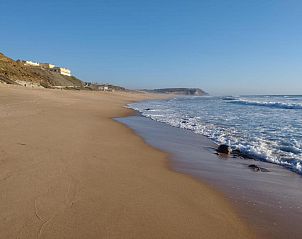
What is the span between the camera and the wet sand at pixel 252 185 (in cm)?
360

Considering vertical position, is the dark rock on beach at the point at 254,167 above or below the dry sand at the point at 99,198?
below

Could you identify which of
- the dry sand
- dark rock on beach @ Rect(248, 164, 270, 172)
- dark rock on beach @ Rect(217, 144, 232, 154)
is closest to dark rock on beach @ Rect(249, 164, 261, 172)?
dark rock on beach @ Rect(248, 164, 270, 172)

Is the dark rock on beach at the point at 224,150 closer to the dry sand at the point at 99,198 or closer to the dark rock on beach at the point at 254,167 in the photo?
the dark rock on beach at the point at 254,167

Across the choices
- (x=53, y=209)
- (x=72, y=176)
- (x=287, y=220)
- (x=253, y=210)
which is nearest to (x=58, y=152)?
(x=72, y=176)

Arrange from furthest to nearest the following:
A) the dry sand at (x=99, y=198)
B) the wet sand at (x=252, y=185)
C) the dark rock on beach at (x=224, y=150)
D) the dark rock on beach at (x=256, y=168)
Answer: the dark rock on beach at (x=224, y=150)
the dark rock on beach at (x=256, y=168)
the wet sand at (x=252, y=185)
the dry sand at (x=99, y=198)

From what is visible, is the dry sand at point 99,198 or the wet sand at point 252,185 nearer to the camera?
the dry sand at point 99,198

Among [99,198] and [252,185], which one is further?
[252,185]

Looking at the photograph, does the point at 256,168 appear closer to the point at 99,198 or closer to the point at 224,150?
the point at 224,150

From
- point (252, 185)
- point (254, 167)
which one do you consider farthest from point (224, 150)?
point (252, 185)

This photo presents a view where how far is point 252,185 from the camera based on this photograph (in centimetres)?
509

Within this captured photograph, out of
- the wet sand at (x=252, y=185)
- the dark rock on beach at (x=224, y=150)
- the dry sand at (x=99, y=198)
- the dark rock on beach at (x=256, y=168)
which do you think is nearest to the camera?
the dry sand at (x=99, y=198)

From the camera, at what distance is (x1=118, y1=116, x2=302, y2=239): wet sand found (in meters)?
3.60

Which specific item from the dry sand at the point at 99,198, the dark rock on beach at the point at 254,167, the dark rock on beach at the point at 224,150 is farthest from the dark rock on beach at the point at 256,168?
the dry sand at the point at 99,198

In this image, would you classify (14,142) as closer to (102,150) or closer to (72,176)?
(102,150)
